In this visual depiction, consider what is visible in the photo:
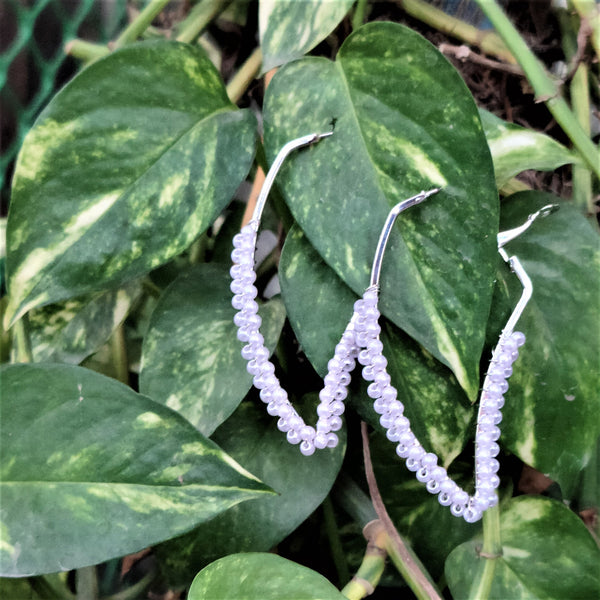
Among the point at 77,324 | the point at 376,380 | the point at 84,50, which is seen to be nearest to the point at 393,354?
the point at 376,380

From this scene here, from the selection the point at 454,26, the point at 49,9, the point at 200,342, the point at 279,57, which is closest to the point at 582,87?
the point at 454,26

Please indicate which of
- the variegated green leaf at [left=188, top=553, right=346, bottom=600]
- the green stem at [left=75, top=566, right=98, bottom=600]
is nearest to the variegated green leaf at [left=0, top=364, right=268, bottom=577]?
the variegated green leaf at [left=188, top=553, right=346, bottom=600]

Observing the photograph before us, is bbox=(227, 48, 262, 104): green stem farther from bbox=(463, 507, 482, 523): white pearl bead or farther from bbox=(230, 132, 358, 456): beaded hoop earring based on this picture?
bbox=(463, 507, 482, 523): white pearl bead

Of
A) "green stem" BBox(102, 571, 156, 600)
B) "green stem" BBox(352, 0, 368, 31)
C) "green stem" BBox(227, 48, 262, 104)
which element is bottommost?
"green stem" BBox(102, 571, 156, 600)

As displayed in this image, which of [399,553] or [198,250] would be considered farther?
[198,250]

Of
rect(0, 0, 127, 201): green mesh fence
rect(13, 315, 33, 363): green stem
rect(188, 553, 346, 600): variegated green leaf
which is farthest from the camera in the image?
rect(0, 0, 127, 201): green mesh fence

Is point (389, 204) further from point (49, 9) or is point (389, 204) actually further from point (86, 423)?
point (49, 9)

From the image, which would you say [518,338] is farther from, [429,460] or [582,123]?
[582,123]
